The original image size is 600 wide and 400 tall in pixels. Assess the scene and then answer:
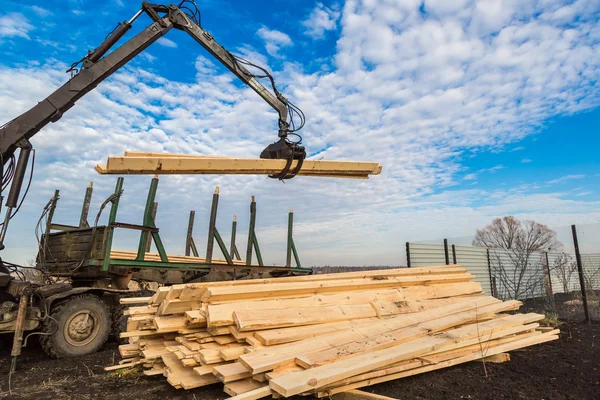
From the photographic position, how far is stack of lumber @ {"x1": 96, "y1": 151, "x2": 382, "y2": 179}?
15.0 feet

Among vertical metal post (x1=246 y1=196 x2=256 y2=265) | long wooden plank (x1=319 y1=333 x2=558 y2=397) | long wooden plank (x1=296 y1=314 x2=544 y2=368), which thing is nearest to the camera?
long wooden plank (x1=319 y1=333 x2=558 y2=397)

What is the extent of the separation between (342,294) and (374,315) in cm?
49

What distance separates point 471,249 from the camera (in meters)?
12.0

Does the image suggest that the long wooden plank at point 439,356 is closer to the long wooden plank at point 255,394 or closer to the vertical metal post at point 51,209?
the long wooden plank at point 255,394

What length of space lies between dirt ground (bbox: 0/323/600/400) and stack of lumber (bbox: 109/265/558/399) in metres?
0.16

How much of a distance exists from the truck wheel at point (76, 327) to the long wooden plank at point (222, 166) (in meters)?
2.86

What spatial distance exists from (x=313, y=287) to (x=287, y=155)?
2.10 meters

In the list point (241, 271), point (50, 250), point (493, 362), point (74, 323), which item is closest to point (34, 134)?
point (50, 250)

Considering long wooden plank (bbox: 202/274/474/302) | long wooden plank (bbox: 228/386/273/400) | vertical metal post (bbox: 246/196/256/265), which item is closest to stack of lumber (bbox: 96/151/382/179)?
long wooden plank (bbox: 202/274/474/302)

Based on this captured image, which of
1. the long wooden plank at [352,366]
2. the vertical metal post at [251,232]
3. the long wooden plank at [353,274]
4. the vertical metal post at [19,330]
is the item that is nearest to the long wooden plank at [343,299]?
the long wooden plank at [353,274]

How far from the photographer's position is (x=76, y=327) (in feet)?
20.9

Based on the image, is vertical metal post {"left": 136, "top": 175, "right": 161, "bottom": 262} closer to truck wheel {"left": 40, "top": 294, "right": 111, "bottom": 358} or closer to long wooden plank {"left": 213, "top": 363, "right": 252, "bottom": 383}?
truck wheel {"left": 40, "top": 294, "right": 111, "bottom": 358}

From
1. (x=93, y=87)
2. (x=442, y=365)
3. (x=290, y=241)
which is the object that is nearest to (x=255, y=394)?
(x=442, y=365)

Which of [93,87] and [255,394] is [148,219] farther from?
[255,394]
